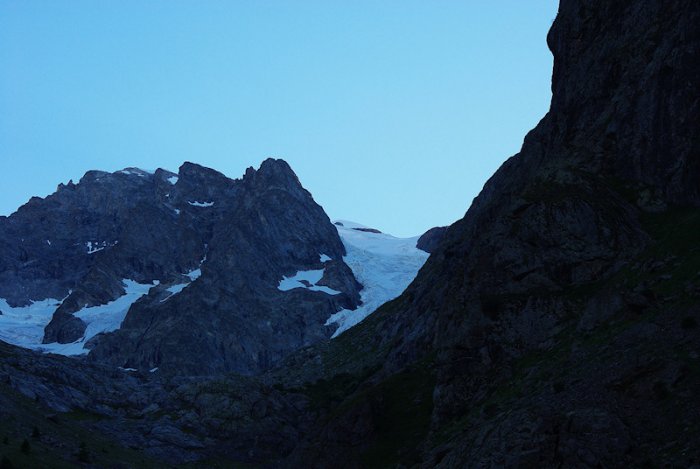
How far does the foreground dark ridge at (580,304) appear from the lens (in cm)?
3444

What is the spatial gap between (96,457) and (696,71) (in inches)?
2204

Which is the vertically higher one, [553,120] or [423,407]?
[553,120]

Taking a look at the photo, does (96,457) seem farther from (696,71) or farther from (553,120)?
(696,71)

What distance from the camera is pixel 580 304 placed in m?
48.3

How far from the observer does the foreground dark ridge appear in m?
34.4

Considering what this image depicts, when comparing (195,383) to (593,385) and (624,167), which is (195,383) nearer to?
(624,167)

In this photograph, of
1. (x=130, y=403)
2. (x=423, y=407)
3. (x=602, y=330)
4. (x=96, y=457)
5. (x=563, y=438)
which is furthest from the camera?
(x=130, y=403)

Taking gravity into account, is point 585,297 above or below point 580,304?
above

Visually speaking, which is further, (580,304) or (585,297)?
(585,297)

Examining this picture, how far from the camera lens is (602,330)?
42844 millimetres

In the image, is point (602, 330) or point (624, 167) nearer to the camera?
point (602, 330)

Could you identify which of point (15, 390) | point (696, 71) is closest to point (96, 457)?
point (15, 390)

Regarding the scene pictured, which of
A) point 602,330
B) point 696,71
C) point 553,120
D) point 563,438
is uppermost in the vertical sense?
point 553,120

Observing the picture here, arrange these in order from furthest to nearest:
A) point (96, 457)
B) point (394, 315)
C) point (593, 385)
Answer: point (394, 315)
point (96, 457)
point (593, 385)
